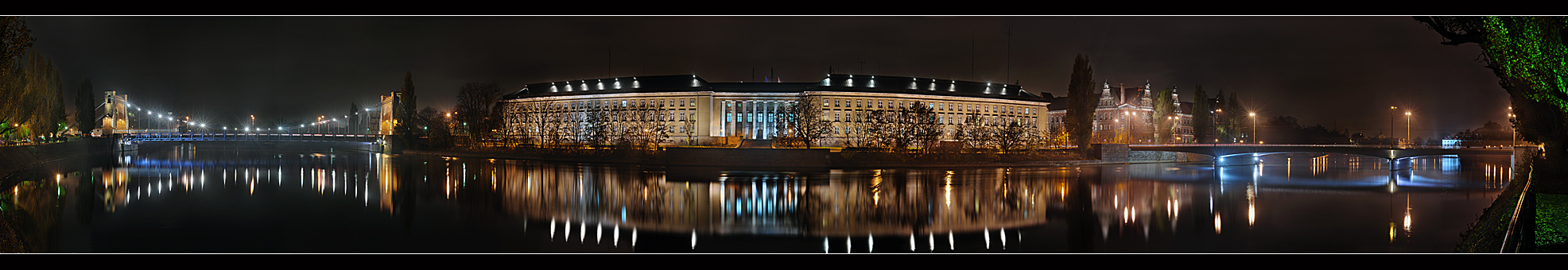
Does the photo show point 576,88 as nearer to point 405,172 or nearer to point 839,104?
point 839,104

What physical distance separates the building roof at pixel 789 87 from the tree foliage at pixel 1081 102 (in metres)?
39.3

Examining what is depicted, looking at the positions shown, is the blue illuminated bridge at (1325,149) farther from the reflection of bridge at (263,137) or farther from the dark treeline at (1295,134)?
the reflection of bridge at (263,137)

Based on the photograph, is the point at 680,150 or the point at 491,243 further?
the point at 680,150

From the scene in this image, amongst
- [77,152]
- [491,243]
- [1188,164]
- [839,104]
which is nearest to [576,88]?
[839,104]

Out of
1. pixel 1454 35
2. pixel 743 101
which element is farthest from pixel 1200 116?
pixel 1454 35

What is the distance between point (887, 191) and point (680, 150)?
68.2 feet

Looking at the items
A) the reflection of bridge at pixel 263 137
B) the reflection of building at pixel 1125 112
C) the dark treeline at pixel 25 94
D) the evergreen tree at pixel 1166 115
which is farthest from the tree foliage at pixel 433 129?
the reflection of building at pixel 1125 112

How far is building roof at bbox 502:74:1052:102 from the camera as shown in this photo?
98312 mm

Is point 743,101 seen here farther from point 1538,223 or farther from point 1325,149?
point 1538,223

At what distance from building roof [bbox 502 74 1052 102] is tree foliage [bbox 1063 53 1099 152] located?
39.3m

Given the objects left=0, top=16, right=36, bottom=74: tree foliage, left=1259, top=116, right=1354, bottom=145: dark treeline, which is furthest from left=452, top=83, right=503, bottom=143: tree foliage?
left=1259, top=116, right=1354, bottom=145: dark treeline

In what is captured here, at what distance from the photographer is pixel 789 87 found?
324 feet

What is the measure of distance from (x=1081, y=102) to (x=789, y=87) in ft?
148
